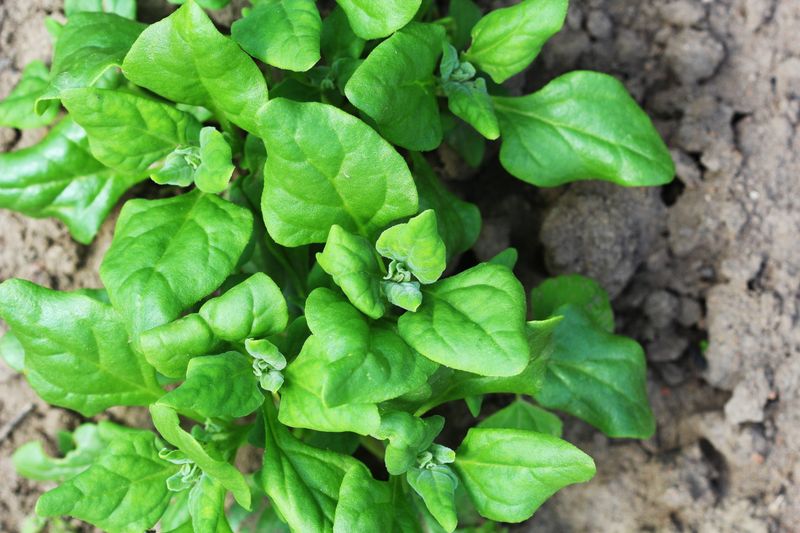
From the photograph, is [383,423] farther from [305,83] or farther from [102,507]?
[305,83]

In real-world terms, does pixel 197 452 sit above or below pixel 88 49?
below

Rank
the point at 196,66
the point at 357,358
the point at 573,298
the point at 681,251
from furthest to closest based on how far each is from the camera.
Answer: the point at 681,251
the point at 573,298
the point at 196,66
the point at 357,358

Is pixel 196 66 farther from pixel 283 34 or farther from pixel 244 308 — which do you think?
pixel 244 308

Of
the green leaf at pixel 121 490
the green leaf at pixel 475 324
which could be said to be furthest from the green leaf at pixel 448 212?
→ the green leaf at pixel 121 490

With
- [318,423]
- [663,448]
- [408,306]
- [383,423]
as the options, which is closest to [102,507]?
[318,423]

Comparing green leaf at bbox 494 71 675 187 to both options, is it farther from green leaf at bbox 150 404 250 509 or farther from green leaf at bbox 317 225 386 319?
green leaf at bbox 150 404 250 509

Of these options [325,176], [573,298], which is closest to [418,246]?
[325,176]

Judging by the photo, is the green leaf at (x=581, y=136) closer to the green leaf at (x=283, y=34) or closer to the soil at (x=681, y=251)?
the soil at (x=681, y=251)
